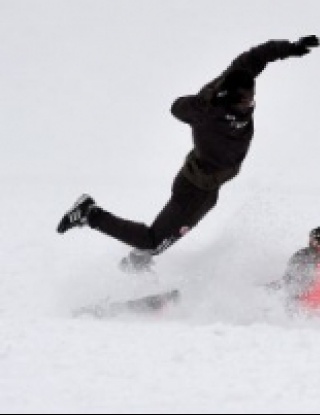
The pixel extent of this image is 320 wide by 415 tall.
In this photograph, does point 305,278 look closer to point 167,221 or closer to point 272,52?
point 167,221

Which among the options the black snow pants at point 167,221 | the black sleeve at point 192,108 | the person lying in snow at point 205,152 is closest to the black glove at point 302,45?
the person lying in snow at point 205,152

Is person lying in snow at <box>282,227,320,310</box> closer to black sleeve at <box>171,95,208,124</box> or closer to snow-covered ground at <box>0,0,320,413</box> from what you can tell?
snow-covered ground at <box>0,0,320,413</box>

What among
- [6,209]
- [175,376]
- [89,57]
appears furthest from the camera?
[89,57]

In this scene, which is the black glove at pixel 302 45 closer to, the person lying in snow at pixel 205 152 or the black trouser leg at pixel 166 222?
the person lying in snow at pixel 205 152

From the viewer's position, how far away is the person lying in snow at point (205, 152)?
177 inches

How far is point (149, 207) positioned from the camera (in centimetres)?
752

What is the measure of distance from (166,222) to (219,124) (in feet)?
2.29

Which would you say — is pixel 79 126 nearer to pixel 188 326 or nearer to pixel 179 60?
pixel 179 60

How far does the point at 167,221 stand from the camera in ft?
16.2

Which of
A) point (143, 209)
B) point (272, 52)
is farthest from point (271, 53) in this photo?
point (143, 209)

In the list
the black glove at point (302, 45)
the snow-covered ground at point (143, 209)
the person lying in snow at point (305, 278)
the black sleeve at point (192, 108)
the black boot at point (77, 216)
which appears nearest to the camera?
the snow-covered ground at point (143, 209)

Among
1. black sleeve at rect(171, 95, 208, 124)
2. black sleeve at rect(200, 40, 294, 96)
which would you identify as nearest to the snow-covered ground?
black sleeve at rect(171, 95, 208, 124)

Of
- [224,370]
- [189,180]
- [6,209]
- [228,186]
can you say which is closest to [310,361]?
[224,370]

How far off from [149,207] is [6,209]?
1331mm
